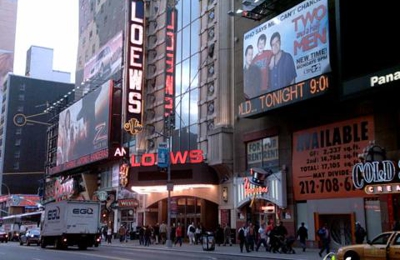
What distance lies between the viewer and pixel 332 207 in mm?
31484

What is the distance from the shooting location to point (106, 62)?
71062mm

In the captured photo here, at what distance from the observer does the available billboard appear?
3133 cm

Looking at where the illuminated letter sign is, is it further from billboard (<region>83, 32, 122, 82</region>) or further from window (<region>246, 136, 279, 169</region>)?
billboard (<region>83, 32, 122, 82</region>)

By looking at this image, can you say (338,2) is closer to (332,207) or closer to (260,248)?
(332,207)

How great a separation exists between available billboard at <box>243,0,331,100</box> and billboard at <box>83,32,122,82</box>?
1253 inches

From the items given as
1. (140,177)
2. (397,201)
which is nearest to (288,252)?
(397,201)

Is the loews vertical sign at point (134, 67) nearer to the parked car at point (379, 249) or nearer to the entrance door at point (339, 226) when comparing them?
the entrance door at point (339, 226)

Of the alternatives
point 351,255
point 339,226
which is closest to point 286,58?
point 339,226

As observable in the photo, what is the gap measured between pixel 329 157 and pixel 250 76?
344 inches

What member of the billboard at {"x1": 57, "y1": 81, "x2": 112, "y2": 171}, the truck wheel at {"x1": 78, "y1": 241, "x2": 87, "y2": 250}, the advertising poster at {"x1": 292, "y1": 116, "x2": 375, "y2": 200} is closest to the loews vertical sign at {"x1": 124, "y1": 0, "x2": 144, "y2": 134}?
the billboard at {"x1": 57, "y1": 81, "x2": 112, "y2": 171}

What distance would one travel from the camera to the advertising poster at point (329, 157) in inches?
1187

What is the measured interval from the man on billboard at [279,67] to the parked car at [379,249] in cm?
1636

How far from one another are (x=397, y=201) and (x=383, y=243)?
1116 cm

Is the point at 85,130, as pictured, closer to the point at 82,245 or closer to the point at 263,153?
the point at 82,245
